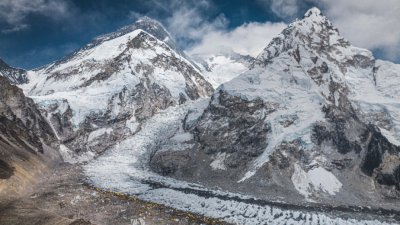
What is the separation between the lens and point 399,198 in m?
112

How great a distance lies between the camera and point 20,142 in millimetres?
114625

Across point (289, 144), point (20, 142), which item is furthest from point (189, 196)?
point (20, 142)

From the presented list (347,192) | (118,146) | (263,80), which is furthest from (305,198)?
(118,146)

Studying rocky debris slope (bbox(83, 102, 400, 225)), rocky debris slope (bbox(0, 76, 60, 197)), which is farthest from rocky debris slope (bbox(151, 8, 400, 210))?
rocky debris slope (bbox(0, 76, 60, 197))

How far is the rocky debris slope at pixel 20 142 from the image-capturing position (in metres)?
85.1

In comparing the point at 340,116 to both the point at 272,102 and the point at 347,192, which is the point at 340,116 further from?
the point at 347,192

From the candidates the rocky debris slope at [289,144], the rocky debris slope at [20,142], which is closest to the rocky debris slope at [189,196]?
the rocky debris slope at [289,144]

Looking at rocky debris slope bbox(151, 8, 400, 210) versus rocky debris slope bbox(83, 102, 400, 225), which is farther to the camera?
rocky debris slope bbox(151, 8, 400, 210)

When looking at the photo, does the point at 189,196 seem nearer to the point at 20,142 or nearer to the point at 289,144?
the point at 289,144

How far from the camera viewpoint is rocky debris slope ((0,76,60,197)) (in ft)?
279

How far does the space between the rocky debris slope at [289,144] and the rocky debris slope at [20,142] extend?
33.0 m

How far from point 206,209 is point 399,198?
5111 cm

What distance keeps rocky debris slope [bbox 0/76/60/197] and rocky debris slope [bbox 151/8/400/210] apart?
33006mm

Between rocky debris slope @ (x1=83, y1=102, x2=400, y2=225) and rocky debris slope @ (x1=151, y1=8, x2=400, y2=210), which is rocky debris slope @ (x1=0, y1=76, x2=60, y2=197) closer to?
rocky debris slope @ (x1=83, y1=102, x2=400, y2=225)
